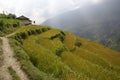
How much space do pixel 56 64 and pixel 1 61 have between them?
6711 millimetres

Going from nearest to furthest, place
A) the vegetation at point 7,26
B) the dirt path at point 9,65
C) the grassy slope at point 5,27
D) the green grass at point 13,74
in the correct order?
the green grass at point 13,74, the dirt path at point 9,65, the grassy slope at point 5,27, the vegetation at point 7,26

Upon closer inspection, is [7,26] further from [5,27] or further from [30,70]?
[30,70]

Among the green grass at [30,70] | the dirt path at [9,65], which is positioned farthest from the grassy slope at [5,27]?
the green grass at [30,70]

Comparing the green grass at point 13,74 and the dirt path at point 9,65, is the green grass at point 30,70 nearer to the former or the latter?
the dirt path at point 9,65

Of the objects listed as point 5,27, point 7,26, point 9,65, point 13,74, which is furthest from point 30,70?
point 7,26

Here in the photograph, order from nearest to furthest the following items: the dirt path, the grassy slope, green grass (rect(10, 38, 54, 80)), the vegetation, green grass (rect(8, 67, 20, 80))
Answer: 1. green grass (rect(8, 67, 20, 80))
2. green grass (rect(10, 38, 54, 80))
3. the dirt path
4. the grassy slope
5. the vegetation

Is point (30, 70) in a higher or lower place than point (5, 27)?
lower

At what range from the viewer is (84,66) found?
3419 centimetres

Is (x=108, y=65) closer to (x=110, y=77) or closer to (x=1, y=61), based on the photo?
(x=110, y=77)

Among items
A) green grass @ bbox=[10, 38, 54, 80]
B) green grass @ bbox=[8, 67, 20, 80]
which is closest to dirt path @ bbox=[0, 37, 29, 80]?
green grass @ bbox=[8, 67, 20, 80]

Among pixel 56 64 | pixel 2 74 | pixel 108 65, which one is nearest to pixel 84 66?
pixel 56 64

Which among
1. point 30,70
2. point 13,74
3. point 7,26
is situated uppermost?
point 7,26

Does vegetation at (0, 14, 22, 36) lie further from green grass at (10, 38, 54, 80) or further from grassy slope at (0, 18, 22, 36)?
green grass at (10, 38, 54, 80)

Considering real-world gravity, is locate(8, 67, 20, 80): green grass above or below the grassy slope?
below
